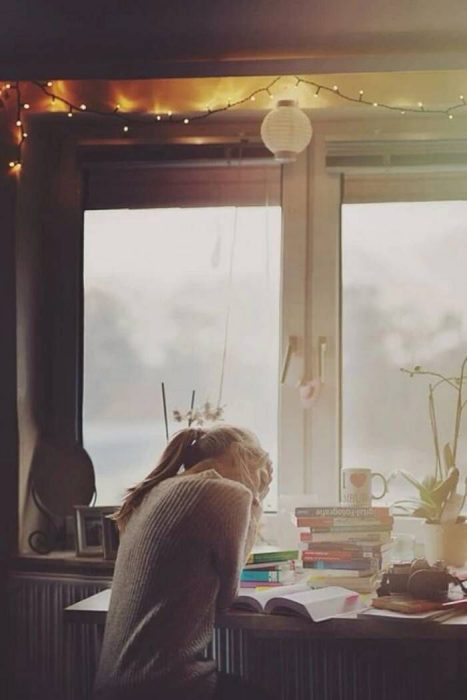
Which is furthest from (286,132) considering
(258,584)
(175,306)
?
(258,584)

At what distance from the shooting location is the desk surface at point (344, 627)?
96.5 inches

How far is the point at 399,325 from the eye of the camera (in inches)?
144

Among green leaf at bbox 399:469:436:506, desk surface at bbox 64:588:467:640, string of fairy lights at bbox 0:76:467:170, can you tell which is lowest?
desk surface at bbox 64:588:467:640

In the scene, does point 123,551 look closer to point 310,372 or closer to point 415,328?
point 310,372

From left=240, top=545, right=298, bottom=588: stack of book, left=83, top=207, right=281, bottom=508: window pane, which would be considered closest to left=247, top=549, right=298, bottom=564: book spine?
left=240, top=545, right=298, bottom=588: stack of book

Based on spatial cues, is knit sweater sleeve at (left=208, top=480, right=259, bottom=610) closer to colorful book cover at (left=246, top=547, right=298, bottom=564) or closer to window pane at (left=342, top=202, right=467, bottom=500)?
colorful book cover at (left=246, top=547, right=298, bottom=564)

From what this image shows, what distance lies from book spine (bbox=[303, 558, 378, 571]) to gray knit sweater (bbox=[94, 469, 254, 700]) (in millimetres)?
385

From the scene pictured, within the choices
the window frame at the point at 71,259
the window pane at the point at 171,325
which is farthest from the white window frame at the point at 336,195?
the window pane at the point at 171,325

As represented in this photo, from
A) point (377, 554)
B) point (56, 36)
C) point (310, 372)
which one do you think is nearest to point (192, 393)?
point (310, 372)

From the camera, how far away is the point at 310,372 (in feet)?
12.0

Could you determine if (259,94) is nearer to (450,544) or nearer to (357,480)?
(357,480)

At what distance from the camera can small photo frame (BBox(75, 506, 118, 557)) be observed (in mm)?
3502

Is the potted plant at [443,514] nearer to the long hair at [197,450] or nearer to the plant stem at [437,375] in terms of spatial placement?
the plant stem at [437,375]

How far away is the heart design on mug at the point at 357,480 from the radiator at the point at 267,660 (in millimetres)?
539
